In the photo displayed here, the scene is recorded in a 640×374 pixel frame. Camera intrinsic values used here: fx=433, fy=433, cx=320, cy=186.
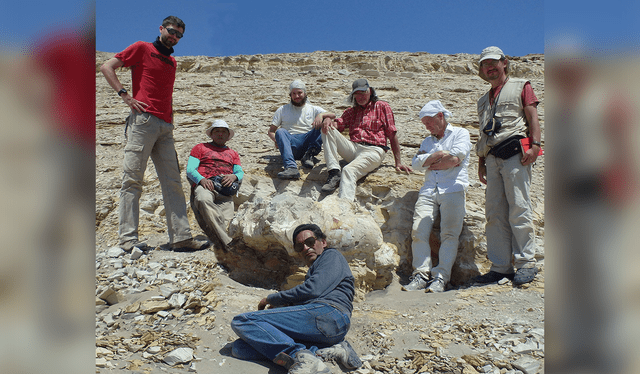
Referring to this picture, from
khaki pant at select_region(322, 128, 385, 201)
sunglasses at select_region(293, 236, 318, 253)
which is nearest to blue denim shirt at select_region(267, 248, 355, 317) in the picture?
sunglasses at select_region(293, 236, 318, 253)

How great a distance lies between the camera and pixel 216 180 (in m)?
4.34

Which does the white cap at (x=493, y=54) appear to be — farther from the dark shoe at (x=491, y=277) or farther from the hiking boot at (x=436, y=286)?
the hiking boot at (x=436, y=286)

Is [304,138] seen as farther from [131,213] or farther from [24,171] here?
[24,171]

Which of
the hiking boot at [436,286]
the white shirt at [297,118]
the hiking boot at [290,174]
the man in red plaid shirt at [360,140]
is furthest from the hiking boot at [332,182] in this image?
the hiking boot at [436,286]

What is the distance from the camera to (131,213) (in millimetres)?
3904

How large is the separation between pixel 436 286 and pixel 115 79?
127 inches

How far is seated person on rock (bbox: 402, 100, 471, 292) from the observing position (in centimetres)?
379

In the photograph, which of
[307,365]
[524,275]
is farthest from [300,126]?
[307,365]

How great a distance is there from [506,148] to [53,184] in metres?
3.47

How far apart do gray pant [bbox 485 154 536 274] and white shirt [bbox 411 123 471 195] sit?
0.85ft

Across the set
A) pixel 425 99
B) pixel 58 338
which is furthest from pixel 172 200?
pixel 425 99

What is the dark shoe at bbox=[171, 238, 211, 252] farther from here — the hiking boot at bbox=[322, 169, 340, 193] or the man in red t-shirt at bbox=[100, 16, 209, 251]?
the hiking boot at bbox=[322, 169, 340, 193]

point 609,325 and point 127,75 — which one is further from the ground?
point 127,75

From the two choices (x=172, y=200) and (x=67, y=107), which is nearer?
(x=67, y=107)
